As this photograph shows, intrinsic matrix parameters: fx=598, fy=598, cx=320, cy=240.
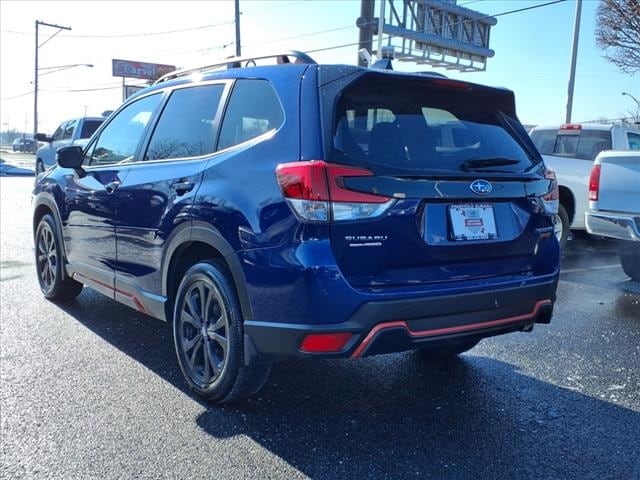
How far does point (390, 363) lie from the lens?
434cm

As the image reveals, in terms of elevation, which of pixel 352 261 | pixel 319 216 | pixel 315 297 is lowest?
pixel 315 297

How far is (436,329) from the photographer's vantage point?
3.02m

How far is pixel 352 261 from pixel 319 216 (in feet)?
0.86

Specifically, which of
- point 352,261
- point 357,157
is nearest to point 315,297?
point 352,261

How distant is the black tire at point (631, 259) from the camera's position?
23.7ft

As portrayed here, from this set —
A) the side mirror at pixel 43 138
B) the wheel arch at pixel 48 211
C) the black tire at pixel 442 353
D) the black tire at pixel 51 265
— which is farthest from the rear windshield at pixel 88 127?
the black tire at pixel 442 353

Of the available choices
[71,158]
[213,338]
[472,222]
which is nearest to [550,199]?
[472,222]

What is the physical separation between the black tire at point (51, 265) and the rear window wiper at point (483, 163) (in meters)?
3.90

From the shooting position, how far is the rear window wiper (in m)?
A: 3.18

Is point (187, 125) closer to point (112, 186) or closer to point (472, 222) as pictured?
point (112, 186)

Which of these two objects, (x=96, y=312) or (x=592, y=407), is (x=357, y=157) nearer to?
(x=592, y=407)

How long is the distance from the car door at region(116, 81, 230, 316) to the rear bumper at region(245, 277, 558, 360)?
99 cm

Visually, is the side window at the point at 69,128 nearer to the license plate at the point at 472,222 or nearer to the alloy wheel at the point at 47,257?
the alloy wheel at the point at 47,257

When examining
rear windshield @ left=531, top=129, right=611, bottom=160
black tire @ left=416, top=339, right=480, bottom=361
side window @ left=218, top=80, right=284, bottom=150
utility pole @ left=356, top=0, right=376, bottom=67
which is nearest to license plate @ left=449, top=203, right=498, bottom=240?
side window @ left=218, top=80, right=284, bottom=150
